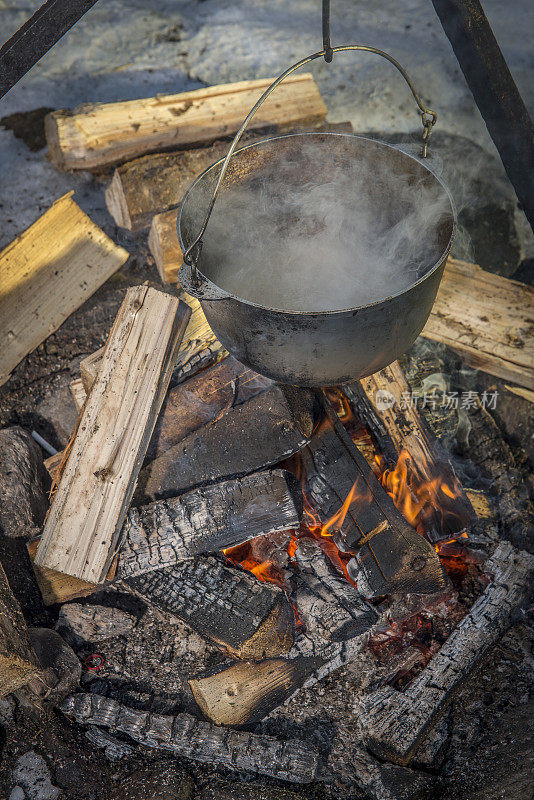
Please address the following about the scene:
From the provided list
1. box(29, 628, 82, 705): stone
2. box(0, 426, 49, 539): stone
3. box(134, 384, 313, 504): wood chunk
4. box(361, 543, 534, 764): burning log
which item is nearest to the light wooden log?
box(0, 426, 49, 539): stone

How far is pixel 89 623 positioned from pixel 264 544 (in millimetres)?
721

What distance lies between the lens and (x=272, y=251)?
2.43m

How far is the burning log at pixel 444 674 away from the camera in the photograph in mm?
1955

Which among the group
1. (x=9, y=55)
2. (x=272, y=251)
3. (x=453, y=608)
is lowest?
(x=453, y=608)

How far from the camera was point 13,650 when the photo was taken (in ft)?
6.09

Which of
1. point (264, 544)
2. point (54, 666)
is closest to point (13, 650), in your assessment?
point (54, 666)

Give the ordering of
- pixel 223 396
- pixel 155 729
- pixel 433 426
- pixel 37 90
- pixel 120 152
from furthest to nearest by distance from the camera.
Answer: pixel 37 90
pixel 120 152
pixel 433 426
pixel 223 396
pixel 155 729

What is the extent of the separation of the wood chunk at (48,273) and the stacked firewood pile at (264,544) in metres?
0.51

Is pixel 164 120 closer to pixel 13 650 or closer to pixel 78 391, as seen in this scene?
pixel 78 391

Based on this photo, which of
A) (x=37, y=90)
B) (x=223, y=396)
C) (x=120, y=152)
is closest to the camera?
(x=223, y=396)

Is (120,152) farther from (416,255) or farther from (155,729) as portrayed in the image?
(155,729)

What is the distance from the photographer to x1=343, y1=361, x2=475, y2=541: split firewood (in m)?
2.32

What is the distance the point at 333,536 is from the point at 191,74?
3651mm

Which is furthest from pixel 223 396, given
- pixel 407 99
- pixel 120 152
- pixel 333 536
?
pixel 407 99
